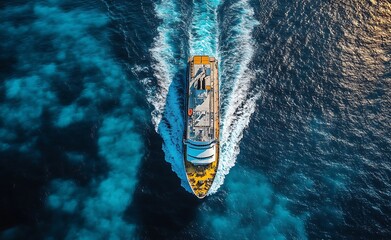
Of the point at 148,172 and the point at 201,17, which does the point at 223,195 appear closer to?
the point at 148,172

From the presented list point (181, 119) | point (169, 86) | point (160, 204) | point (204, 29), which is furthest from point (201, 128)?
point (204, 29)

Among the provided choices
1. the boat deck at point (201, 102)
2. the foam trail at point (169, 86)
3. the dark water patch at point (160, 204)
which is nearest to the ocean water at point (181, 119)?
the dark water patch at point (160, 204)

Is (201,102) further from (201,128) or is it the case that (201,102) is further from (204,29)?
(204,29)

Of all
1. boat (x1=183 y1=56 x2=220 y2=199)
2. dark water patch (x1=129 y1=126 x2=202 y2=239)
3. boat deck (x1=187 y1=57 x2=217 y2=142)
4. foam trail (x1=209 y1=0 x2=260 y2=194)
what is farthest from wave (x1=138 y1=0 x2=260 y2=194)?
boat deck (x1=187 y1=57 x2=217 y2=142)

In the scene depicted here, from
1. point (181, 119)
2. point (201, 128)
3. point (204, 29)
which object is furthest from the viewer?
point (204, 29)

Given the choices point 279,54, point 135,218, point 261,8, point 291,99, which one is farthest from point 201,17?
point 135,218

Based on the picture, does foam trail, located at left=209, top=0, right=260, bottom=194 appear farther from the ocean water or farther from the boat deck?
the boat deck

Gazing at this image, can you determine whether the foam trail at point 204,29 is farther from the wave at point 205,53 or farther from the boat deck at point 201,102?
the boat deck at point 201,102
